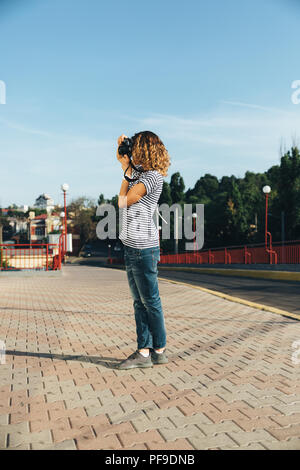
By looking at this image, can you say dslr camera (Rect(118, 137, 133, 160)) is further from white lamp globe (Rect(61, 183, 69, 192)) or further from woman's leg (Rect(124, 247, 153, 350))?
white lamp globe (Rect(61, 183, 69, 192))

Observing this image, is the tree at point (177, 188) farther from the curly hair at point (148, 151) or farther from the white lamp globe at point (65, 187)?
the curly hair at point (148, 151)

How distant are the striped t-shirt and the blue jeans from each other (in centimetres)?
7

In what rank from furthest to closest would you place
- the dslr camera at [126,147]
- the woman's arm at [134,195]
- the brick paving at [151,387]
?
the dslr camera at [126,147] → the woman's arm at [134,195] → the brick paving at [151,387]

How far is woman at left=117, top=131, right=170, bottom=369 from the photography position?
3.24 m

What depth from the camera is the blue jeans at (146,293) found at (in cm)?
325

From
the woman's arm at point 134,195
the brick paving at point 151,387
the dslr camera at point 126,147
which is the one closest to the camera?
the brick paving at point 151,387

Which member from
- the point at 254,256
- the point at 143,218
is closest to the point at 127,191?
the point at 143,218

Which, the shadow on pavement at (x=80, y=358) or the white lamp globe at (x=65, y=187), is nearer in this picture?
the shadow on pavement at (x=80, y=358)

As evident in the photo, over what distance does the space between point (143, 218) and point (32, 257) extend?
14624mm

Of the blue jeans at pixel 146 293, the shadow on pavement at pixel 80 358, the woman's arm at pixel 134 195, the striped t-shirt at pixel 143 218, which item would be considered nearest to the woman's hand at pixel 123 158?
the striped t-shirt at pixel 143 218

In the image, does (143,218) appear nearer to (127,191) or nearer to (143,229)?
(143,229)

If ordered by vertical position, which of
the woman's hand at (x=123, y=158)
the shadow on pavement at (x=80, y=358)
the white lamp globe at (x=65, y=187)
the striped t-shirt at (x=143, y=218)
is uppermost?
the white lamp globe at (x=65, y=187)

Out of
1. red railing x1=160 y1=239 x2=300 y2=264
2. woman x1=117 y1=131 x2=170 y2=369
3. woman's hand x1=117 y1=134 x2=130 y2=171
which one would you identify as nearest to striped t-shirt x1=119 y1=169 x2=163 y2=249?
woman x1=117 y1=131 x2=170 y2=369

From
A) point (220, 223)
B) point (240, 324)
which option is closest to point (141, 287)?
point (240, 324)
